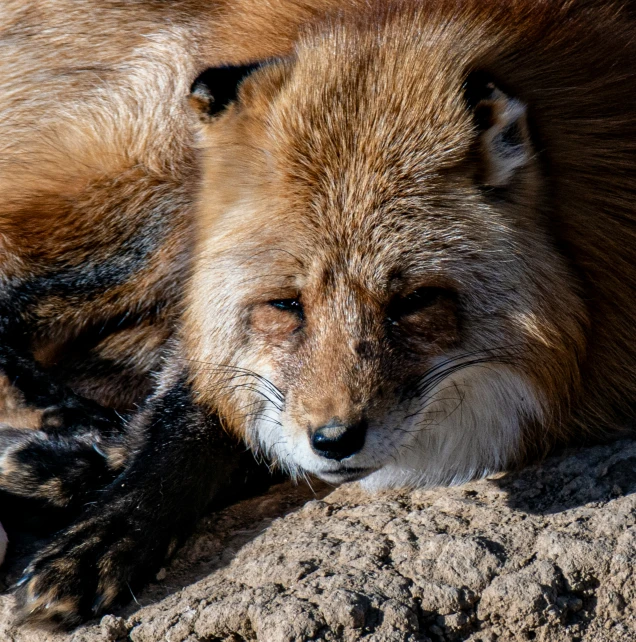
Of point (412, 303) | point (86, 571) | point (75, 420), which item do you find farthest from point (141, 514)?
point (412, 303)

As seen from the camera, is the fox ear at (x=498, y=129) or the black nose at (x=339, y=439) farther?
the fox ear at (x=498, y=129)

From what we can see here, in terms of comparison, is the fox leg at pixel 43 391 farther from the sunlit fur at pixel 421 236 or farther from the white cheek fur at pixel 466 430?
the white cheek fur at pixel 466 430

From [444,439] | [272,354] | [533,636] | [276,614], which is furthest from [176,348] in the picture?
[533,636]

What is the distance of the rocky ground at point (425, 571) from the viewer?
3318mm

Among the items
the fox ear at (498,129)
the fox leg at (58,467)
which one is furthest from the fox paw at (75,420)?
the fox ear at (498,129)

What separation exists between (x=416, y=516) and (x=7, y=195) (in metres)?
2.68

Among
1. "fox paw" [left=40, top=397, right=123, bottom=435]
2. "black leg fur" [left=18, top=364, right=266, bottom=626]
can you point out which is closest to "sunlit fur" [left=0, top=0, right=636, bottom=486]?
"black leg fur" [left=18, top=364, right=266, bottom=626]

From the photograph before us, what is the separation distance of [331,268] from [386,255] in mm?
215

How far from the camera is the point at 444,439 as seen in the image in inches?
162

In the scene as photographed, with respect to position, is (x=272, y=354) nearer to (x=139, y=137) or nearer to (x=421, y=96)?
(x=421, y=96)

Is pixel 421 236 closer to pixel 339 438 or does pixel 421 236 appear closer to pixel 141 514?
pixel 339 438

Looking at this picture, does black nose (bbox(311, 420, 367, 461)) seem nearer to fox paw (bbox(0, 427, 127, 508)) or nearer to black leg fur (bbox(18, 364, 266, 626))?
black leg fur (bbox(18, 364, 266, 626))

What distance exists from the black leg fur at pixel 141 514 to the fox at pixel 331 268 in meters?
0.01

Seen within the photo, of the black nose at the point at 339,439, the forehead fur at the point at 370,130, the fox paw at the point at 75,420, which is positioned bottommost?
the fox paw at the point at 75,420
